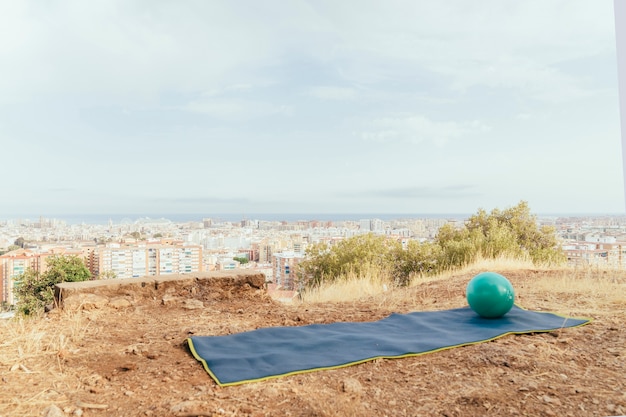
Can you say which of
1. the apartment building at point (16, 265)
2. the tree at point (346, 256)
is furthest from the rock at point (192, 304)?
the apartment building at point (16, 265)

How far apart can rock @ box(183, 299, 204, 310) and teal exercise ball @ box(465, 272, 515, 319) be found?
203 centimetres

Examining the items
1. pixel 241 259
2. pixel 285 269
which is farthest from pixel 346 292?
pixel 241 259

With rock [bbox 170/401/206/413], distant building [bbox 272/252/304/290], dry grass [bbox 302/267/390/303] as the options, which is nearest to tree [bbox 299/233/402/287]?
distant building [bbox 272/252/304/290]

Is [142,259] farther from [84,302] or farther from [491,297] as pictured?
[491,297]

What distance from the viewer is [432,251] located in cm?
819

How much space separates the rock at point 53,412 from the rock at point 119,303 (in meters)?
1.87

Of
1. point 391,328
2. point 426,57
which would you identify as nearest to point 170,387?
point 391,328

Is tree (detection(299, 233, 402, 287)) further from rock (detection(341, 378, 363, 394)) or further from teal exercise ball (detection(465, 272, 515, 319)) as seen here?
rock (detection(341, 378, 363, 394))

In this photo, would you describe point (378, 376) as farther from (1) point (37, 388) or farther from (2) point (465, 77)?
(2) point (465, 77)

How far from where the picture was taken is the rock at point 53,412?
5.71 feet

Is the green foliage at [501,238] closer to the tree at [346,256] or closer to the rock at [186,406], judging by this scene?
the tree at [346,256]

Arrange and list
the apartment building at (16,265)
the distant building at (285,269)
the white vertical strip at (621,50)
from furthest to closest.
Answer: the apartment building at (16,265) < the distant building at (285,269) < the white vertical strip at (621,50)

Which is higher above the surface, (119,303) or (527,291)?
(119,303)

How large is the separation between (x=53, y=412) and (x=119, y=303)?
1951mm
